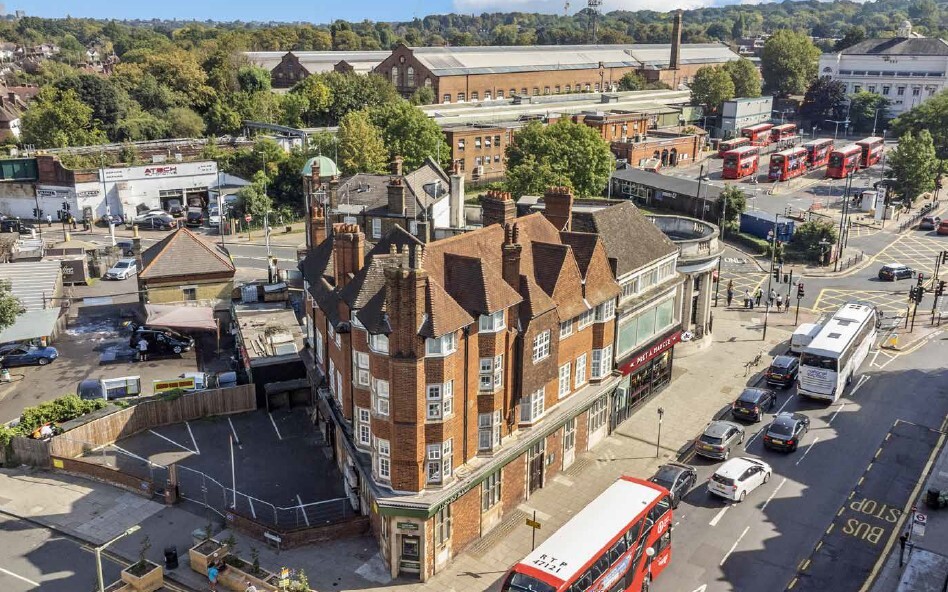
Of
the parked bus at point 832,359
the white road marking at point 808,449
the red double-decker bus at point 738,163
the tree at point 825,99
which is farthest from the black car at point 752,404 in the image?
the tree at point 825,99

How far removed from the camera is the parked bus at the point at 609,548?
981 inches

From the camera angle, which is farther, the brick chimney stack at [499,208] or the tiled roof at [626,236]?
the tiled roof at [626,236]

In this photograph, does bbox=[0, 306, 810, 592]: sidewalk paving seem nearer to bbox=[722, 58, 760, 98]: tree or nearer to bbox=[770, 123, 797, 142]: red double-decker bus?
bbox=[770, 123, 797, 142]: red double-decker bus

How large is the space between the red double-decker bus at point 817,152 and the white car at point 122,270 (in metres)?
92.7

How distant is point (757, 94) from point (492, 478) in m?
143

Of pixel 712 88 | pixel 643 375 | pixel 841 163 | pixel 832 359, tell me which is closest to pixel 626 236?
pixel 643 375

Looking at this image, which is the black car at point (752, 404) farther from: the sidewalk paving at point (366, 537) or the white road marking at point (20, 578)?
the white road marking at point (20, 578)

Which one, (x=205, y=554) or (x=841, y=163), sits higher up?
(x=841, y=163)

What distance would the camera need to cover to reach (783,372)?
47.6 meters

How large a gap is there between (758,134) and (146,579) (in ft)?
397

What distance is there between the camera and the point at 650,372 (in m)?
45.2

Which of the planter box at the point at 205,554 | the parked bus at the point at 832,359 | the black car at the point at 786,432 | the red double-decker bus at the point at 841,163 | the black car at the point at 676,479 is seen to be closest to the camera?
the planter box at the point at 205,554

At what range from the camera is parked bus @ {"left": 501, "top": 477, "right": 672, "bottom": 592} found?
2492 centimetres

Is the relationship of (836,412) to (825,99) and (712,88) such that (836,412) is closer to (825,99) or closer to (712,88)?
(712,88)
